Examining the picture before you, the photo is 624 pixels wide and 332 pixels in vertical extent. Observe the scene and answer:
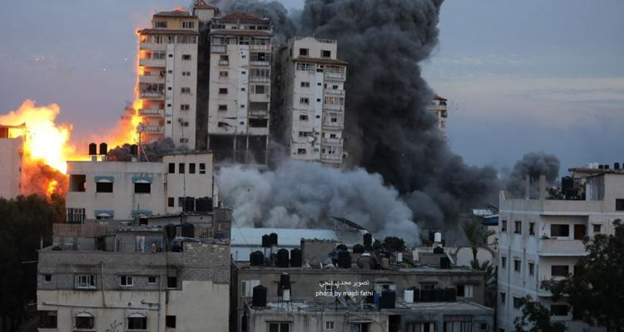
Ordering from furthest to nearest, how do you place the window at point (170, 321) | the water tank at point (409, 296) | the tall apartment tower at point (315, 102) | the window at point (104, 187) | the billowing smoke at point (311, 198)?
the tall apartment tower at point (315, 102), the billowing smoke at point (311, 198), the window at point (104, 187), the water tank at point (409, 296), the window at point (170, 321)

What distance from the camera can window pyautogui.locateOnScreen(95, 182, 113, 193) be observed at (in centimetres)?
6219

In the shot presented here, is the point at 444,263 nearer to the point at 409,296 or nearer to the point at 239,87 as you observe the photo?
the point at 409,296

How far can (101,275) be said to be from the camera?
41.9 m

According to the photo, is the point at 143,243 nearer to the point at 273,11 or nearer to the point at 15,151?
the point at 15,151

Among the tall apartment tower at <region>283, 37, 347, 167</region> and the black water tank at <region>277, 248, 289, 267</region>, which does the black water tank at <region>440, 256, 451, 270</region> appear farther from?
the tall apartment tower at <region>283, 37, 347, 167</region>

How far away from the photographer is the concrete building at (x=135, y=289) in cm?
4181

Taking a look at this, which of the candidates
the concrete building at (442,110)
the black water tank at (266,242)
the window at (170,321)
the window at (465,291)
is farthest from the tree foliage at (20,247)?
the concrete building at (442,110)

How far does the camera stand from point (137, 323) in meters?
41.9

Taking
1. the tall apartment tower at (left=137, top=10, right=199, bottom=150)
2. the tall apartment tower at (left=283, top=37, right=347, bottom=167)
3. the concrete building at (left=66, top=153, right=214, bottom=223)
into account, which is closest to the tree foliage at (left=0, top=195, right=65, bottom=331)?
the concrete building at (left=66, top=153, right=214, bottom=223)

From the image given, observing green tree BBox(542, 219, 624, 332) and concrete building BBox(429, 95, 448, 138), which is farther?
concrete building BBox(429, 95, 448, 138)

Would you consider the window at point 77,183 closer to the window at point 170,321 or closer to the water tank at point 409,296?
the window at point 170,321

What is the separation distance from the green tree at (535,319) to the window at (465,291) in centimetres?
295

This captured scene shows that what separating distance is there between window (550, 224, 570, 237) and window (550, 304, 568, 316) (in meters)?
2.84

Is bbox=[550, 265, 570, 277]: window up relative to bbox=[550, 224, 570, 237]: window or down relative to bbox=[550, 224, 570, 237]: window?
down
